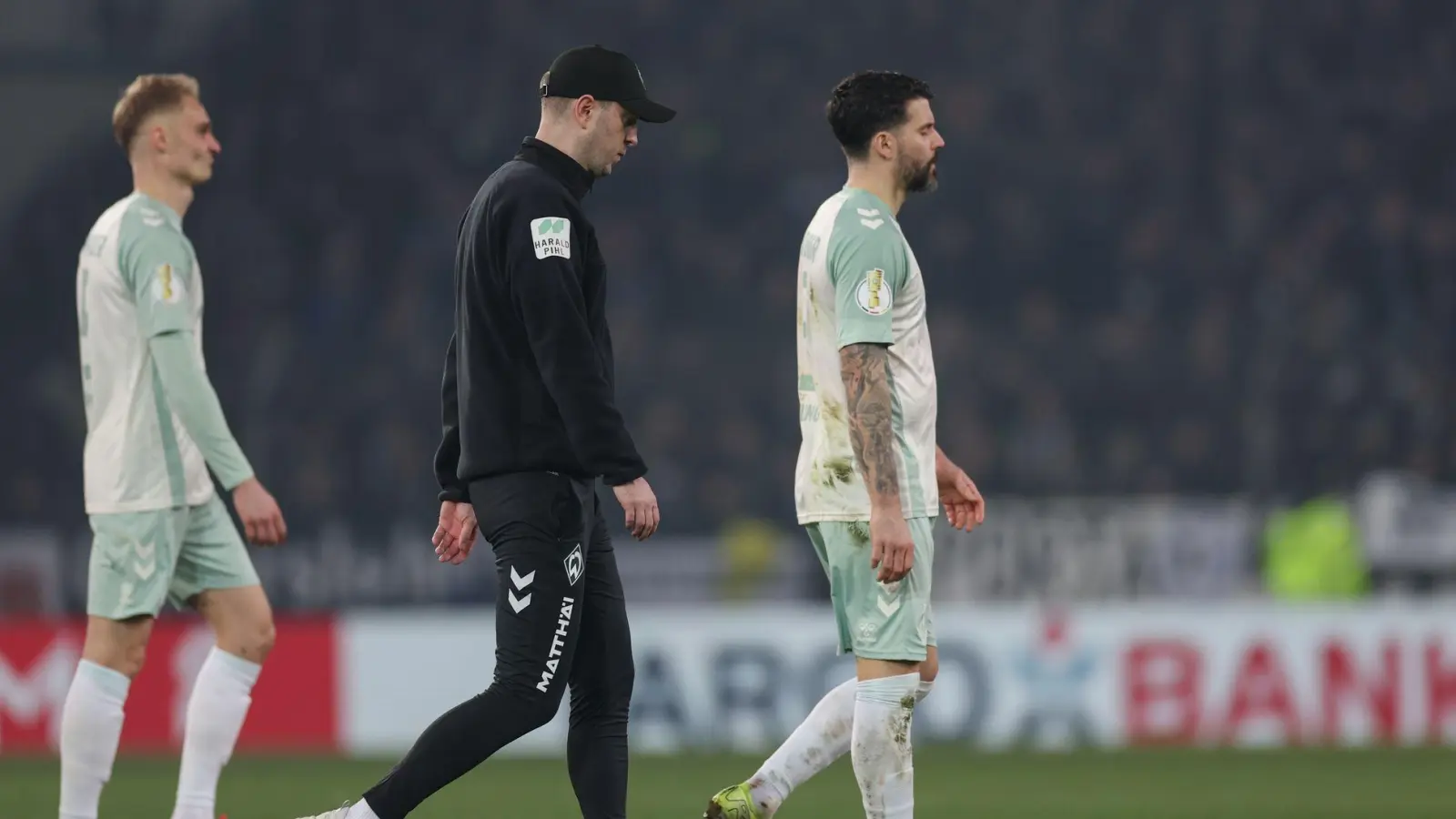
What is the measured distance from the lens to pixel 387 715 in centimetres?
1252

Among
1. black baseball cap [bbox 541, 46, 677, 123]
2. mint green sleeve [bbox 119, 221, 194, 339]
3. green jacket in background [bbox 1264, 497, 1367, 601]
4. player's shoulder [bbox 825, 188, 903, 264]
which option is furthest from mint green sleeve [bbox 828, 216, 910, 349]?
green jacket in background [bbox 1264, 497, 1367, 601]

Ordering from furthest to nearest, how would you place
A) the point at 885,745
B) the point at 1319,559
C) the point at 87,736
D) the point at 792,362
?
1. the point at 792,362
2. the point at 1319,559
3. the point at 87,736
4. the point at 885,745

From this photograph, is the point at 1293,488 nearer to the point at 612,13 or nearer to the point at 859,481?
the point at 612,13

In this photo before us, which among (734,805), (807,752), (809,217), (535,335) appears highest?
(809,217)

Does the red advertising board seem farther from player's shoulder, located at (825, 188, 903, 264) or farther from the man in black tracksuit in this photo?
player's shoulder, located at (825, 188, 903, 264)

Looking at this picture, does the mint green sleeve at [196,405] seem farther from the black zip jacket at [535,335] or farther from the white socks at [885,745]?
the white socks at [885,745]

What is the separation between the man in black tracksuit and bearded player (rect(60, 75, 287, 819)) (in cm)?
85

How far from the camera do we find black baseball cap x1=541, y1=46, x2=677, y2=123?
4926 millimetres

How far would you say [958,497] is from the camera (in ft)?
18.4

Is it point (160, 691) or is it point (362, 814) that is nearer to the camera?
point (362, 814)

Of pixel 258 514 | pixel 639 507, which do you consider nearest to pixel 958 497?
pixel 639 507

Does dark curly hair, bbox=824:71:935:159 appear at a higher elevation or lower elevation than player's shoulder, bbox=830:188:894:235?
higher

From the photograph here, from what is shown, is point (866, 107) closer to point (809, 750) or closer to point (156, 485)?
point (809, 750)

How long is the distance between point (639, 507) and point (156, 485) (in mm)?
1679
